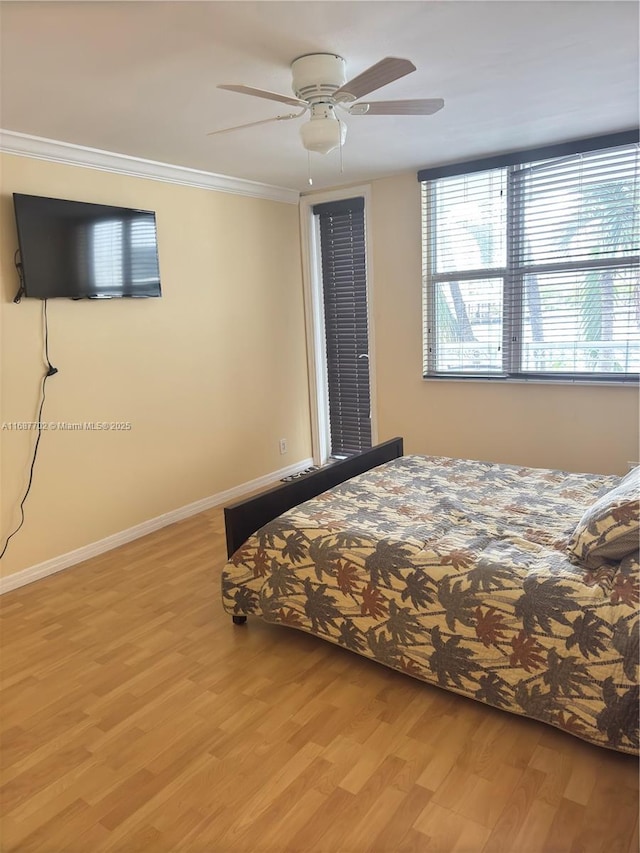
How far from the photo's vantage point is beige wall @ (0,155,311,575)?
3.31m

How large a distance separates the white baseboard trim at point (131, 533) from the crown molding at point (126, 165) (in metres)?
2.26

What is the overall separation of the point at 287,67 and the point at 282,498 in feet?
6.23

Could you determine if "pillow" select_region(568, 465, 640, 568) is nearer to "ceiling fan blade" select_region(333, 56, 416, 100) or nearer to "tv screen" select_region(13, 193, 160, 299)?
"ceiling fan blade" select_region(333, 56, 416, 100)

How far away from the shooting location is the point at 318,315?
17.1ft

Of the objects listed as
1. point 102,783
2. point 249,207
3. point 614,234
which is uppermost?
point 249,207

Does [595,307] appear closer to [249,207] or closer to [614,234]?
[614,234]

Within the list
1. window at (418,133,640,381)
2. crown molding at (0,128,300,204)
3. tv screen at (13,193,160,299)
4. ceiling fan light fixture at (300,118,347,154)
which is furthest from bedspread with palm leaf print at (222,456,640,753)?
crown molding at (0,128,300,204)

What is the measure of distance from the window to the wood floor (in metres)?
2.54

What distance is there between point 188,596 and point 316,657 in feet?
2.95

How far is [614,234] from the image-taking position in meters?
3.68

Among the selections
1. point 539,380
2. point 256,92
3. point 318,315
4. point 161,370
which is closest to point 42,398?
point 161,370

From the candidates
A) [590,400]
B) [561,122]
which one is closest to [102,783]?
[590,400]

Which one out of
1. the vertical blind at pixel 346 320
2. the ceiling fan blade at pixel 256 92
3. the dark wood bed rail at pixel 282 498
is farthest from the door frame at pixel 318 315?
the ceiling fan blade at pixel 256 92

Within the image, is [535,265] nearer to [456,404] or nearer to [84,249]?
[456,404]
